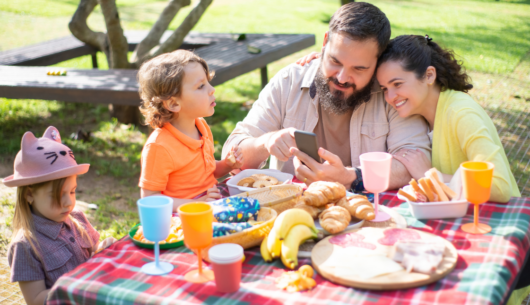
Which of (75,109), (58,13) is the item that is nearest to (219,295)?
(75,109)

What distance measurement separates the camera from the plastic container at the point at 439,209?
6.64ft

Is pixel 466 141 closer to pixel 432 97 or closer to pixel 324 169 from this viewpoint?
pixel 432 97

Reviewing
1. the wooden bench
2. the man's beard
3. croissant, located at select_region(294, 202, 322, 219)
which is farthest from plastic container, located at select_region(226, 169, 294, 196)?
the wooden bench

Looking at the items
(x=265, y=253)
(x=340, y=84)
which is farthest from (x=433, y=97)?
(x=265, y=253)

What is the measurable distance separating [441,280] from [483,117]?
1092mm

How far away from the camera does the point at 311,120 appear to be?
3078 millimetres

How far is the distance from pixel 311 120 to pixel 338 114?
21 cm

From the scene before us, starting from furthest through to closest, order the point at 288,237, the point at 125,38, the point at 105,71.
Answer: the point at 125,38 < the point at 105,71 < the point at 288,237

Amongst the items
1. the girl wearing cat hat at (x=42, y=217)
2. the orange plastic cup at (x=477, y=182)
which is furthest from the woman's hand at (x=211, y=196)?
the orange plastic cup at (x=477, y=182)

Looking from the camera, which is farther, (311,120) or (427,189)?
(311,120)

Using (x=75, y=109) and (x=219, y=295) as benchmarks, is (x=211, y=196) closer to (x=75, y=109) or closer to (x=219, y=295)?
(x=219, y=295)

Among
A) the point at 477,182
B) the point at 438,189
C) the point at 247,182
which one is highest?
the point at 477,182

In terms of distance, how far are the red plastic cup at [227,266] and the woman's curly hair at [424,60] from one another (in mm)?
1487

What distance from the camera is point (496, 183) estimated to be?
2141mm
